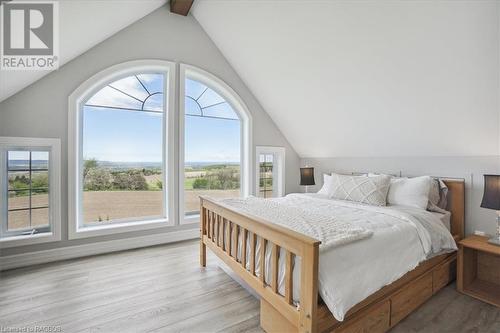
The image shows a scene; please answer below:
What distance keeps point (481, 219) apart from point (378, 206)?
1.06 meters

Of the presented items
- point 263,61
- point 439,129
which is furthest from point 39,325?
point 439,129

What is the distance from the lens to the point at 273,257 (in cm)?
156

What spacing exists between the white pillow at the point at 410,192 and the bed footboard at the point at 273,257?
188 centimetres

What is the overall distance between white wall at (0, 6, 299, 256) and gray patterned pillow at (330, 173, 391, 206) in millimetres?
1751

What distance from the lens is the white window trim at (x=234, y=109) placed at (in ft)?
11.7

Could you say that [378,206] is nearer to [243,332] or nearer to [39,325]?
[243,332]

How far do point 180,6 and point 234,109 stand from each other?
1677 millimetres

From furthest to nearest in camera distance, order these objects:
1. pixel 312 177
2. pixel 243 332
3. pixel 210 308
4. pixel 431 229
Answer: pixel 312 177 → pixel 431 229 → pixel 210 308 → pixel 243 332

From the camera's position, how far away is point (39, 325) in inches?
68.2

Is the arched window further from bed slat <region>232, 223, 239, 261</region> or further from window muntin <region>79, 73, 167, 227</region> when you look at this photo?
bed slat <region>232, 223, 239, 261</region>

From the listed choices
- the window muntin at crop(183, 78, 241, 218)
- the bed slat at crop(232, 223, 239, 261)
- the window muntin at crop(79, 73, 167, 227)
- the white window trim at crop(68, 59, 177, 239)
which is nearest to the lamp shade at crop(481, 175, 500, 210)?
the bed slat at crop(232, 223, 239, 261)

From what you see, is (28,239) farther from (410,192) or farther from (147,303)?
(410,192)

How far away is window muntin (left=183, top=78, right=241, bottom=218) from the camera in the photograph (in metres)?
3.83

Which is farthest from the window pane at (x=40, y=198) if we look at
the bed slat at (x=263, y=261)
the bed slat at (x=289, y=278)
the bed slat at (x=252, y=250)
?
the bed slat at (x=289, y=278)
